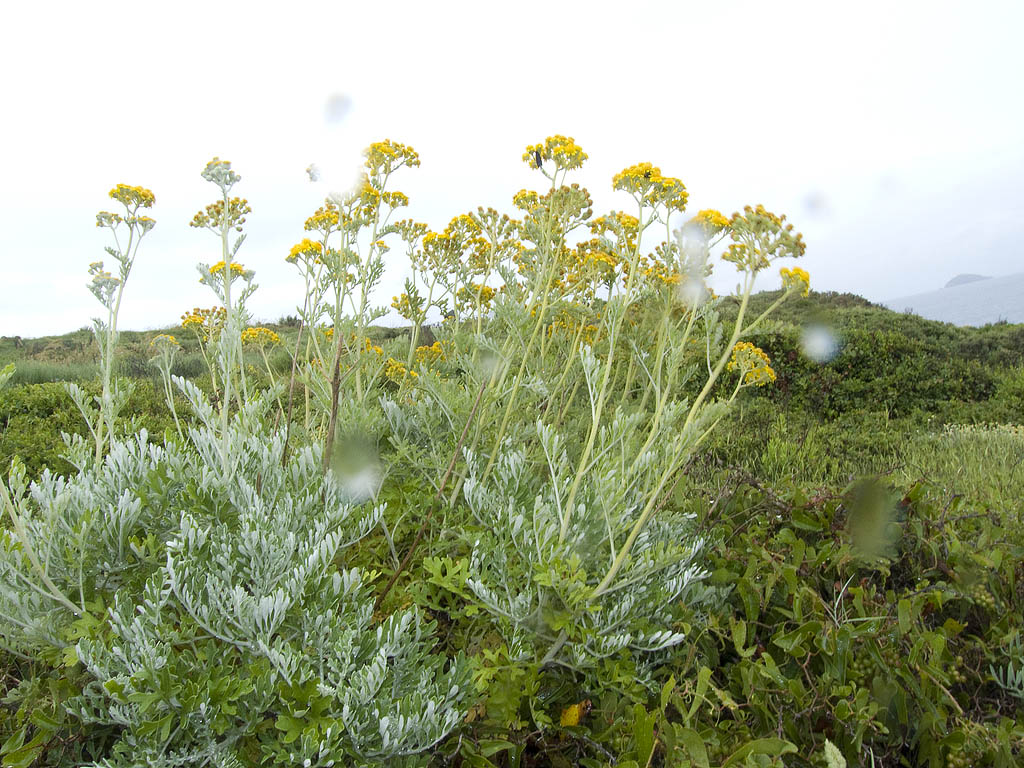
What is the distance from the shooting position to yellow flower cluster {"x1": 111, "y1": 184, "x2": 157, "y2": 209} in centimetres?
278

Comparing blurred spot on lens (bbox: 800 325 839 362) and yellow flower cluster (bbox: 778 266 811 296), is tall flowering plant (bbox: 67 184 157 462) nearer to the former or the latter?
yellow flower cluster (bbox: 778 266 811 296)

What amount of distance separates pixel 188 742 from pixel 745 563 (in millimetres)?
2211

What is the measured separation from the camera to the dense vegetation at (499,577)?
179 centimetres

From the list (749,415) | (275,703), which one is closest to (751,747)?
(275,703)

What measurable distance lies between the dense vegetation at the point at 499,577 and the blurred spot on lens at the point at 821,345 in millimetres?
5744

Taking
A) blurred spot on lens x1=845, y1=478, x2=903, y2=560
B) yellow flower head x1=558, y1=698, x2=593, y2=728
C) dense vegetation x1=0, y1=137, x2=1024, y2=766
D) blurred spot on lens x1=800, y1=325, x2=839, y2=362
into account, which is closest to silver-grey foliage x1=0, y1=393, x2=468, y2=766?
dense vegetation x1=0, y1=137, x2=1024, y2=766

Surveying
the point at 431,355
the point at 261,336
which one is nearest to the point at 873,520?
the point at 431,355

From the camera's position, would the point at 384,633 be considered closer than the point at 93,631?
Yes

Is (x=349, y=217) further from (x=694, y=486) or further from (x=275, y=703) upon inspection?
(x=694, y=486)

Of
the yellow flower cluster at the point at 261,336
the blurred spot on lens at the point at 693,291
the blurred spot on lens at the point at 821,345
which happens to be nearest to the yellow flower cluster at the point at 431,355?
the yellow flower cluster at the point at 261,336

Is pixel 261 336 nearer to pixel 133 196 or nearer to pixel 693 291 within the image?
pixel 133 196

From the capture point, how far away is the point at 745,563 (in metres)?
2.88

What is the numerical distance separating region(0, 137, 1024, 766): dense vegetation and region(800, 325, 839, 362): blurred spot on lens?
574 cm

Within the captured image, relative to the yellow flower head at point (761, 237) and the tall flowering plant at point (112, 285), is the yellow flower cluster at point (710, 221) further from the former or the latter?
the tall flowering plant at point (112, 285)
